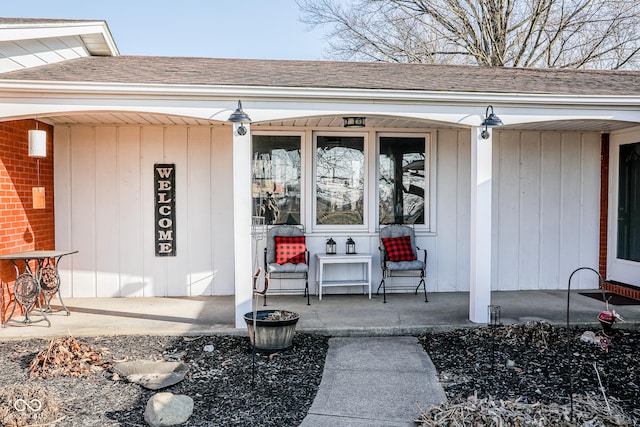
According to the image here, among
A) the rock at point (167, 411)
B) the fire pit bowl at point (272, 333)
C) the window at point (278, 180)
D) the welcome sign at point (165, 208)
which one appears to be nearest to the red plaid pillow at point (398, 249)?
the window at point (278, 180)

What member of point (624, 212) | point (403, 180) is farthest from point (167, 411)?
point (624, 212)

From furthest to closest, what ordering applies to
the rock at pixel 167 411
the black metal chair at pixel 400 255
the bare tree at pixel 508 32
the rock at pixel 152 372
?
1. the bare tree at pixel 508 32
2. the black metal chair at pixel 400 255
3. the rock at pixel 152 372
4. the rock at pixel 167 411

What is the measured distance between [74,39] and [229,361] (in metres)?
4.72

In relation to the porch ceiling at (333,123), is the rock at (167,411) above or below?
below

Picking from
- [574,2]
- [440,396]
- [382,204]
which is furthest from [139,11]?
[440,396]

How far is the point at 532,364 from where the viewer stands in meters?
4.07

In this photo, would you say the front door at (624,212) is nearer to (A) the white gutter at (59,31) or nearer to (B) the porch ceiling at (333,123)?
(B) the porch ceiling at (333,123)

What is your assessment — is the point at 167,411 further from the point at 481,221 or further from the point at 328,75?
the point at 328,75

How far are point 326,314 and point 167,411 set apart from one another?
2.60 meters

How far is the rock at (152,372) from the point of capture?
3643 mm

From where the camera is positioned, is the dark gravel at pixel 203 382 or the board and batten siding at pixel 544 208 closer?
the dark gravel at pixel 203 382

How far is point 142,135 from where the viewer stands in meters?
6.41

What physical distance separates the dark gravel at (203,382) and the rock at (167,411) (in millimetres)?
65

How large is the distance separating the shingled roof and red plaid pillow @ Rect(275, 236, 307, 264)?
6.76ft
